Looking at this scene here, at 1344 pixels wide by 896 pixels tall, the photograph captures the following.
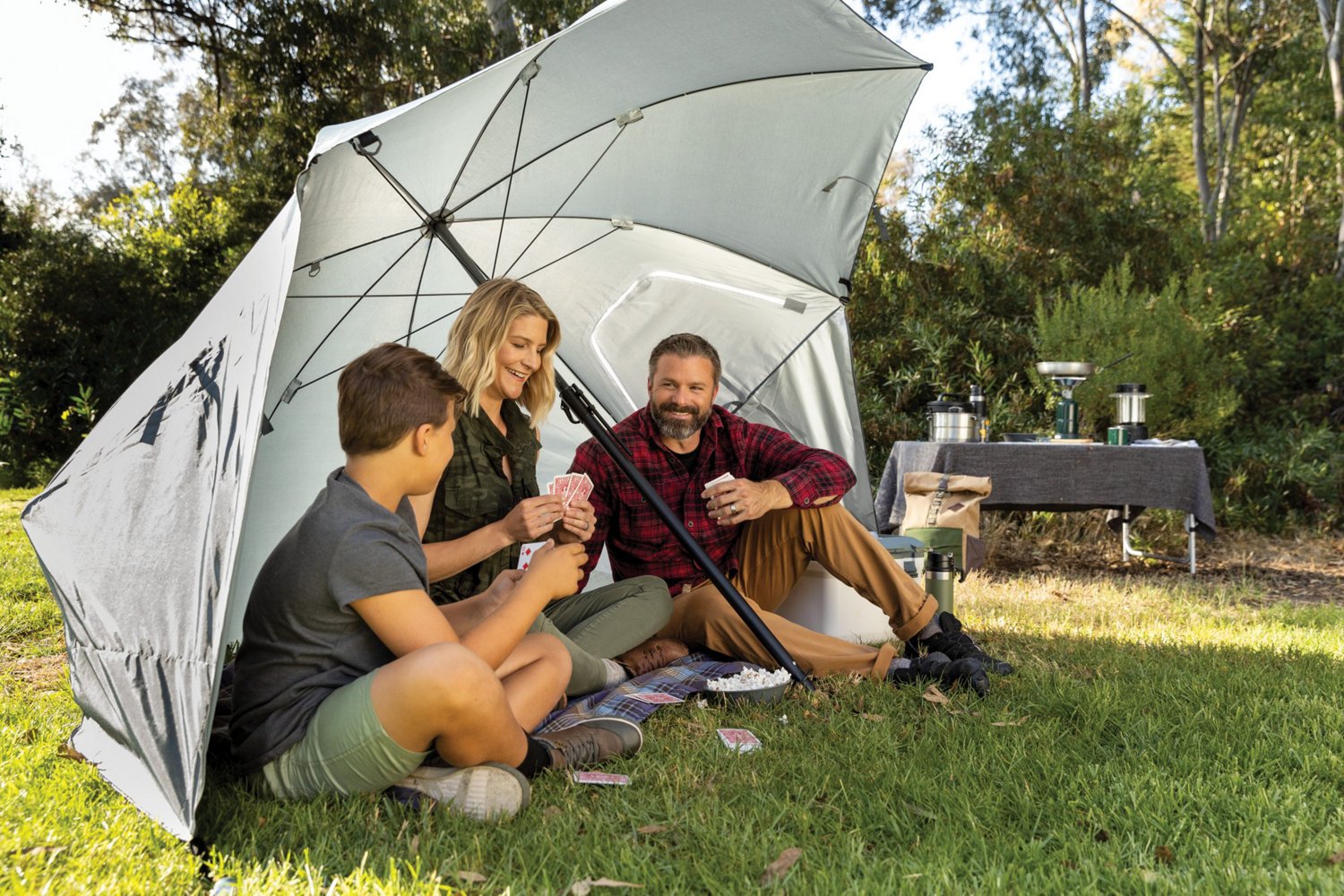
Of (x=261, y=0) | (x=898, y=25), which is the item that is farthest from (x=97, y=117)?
(x=898, y=25)

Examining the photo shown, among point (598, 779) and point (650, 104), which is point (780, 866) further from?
point (650, 104)

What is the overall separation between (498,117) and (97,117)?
773 inches

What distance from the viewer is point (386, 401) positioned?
7.41 ft

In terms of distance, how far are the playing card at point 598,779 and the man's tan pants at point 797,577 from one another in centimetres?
106

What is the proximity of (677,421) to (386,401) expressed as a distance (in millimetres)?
1453

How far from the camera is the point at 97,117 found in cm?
1945

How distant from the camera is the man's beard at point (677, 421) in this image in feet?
11.6

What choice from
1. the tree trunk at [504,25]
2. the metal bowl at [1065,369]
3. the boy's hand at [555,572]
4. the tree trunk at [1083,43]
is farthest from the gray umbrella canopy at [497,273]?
the tree trunk at [1083,43]

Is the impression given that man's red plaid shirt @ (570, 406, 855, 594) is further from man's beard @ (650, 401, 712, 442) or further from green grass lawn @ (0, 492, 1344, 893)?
green grass lawn @ (0, 492, 1344, 893)

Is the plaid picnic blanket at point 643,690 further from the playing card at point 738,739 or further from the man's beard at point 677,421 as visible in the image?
the man's beard at point 677,421

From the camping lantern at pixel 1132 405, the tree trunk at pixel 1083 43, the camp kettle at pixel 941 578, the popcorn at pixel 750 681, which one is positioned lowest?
the popcorn at pixel 750 681

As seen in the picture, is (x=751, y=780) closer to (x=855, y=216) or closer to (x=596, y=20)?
(x=596, y=20)

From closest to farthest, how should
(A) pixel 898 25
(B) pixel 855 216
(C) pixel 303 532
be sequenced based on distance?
(C) pixel 303 532
(B) pixel 855 216
(A) pixel 898 25

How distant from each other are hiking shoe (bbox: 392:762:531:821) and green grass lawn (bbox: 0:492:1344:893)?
0.05 m
